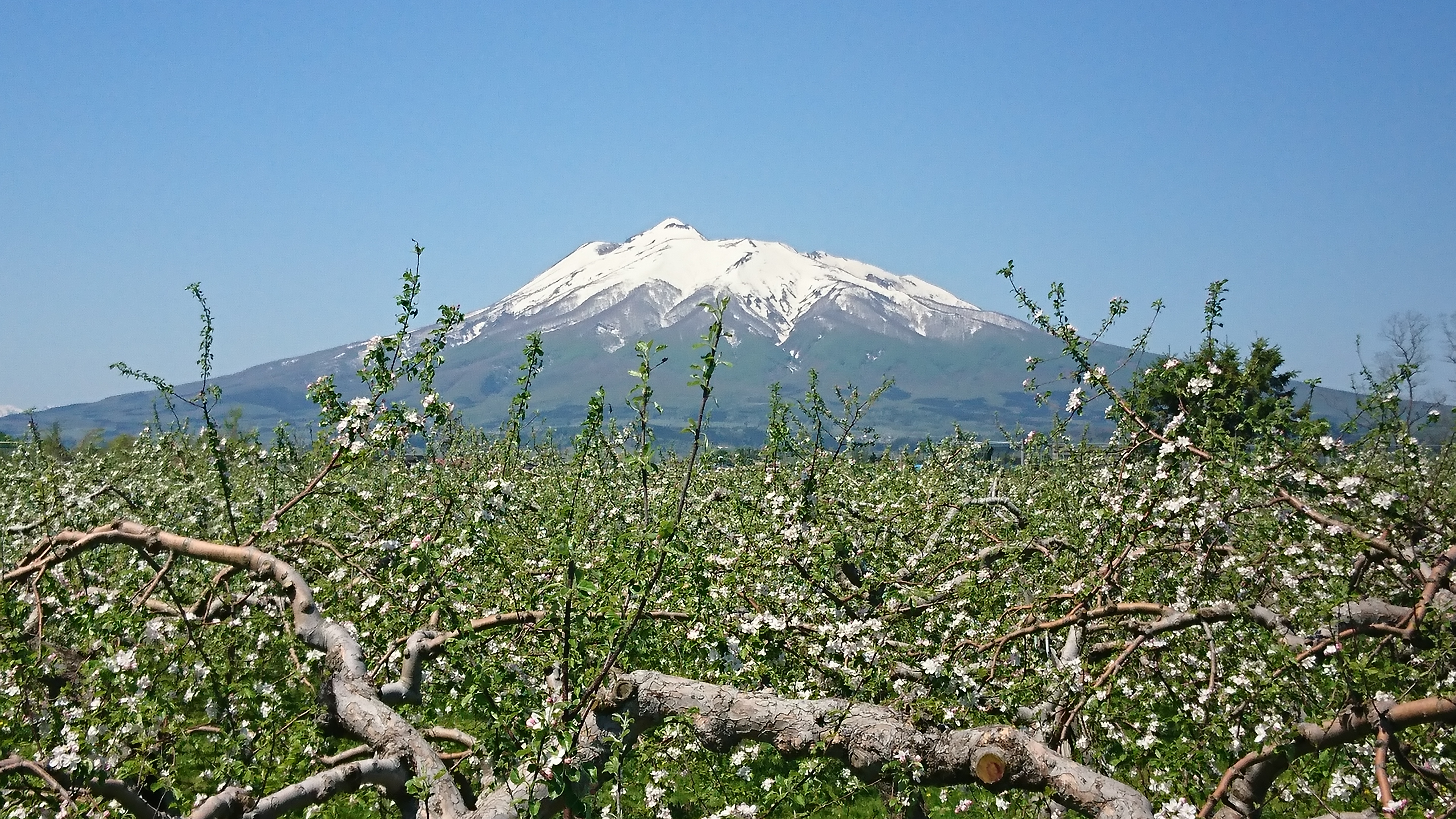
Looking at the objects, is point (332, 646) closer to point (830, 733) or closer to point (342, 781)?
point (342, 781)

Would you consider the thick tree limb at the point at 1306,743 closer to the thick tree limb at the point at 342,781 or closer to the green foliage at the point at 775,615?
the green foliage at the point at 775,615

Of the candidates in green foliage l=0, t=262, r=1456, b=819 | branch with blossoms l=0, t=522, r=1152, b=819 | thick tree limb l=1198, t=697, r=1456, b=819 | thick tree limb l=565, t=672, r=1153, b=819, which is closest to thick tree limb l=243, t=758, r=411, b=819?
branch with blossoms l=0, t=522, r=1152, b=819

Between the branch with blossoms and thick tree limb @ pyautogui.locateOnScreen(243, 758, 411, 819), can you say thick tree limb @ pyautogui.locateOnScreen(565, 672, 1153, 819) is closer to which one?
the branch with blossoms

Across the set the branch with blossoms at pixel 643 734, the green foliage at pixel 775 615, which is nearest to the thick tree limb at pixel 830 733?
the branch with blossoms at pixel 643 734

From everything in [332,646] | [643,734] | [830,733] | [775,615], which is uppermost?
[332,646]

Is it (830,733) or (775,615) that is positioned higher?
(775,615)

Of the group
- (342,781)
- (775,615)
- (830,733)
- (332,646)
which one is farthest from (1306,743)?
(332,646)

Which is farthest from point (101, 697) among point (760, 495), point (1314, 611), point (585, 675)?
point (1314, 611)

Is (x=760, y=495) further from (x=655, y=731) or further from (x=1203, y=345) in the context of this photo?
(x=1203, y=345)

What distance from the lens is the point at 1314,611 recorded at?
17.1ft

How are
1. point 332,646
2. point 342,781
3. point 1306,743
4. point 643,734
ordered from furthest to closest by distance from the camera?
point 643,734
point 332,646
point 1306,743
point 342,781

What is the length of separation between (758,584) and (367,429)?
265 centimetres

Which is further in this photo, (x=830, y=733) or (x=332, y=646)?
(x=332, y=646)


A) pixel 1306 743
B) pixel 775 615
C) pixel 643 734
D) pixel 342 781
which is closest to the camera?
pixel 342 781
